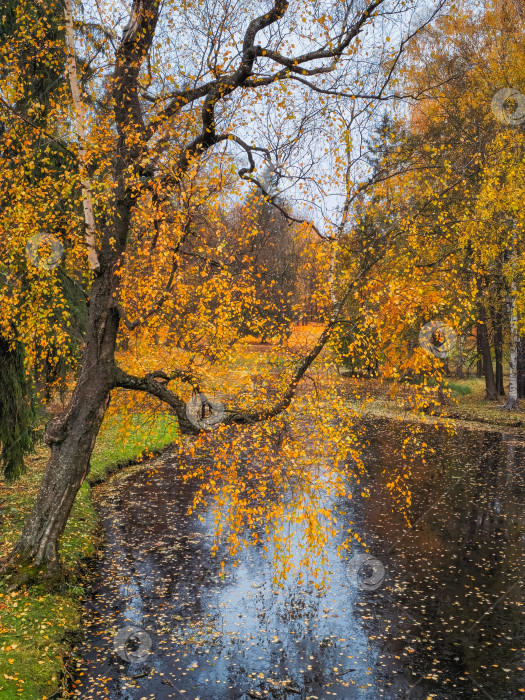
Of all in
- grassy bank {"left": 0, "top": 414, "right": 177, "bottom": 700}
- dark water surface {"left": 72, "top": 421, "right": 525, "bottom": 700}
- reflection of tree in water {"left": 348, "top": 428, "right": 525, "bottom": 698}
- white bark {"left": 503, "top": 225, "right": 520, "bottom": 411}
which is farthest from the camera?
white bark {"left": 503, "top": 225, "right": 520, "bottom": 411}

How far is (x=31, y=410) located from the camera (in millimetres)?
11359

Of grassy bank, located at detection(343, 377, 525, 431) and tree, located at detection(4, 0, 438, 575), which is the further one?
grassy bank, located at detection(343, 377, 525, 431)

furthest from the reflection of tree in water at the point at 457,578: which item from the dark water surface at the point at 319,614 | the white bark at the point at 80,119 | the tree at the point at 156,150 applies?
the white bark at the point at 80,119

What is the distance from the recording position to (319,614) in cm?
869

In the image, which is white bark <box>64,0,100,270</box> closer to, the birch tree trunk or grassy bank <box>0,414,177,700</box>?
grassy bank <box>0,414,177,700</box>

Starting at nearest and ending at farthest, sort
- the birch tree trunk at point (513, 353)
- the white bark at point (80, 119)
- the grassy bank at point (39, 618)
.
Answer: the grassy bank at point (39, 618)
the white bark at point (80, 119)
the birch tree trunk at point (513, 353)

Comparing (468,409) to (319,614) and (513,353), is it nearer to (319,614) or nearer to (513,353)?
(513,353)

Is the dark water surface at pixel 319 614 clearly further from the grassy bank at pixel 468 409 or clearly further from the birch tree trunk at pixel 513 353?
the birch tree trunk at pixel 513 353

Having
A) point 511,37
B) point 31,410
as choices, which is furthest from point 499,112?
point 31,410

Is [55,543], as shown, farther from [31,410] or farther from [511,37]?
[511,37]

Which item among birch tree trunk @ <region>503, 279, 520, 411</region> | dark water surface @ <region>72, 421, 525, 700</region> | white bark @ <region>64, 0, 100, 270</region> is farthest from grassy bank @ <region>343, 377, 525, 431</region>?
white bark @ <region>64, 0, 100, 270</region>

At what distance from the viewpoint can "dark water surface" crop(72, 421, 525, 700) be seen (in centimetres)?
699

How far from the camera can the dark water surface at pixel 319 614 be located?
6.99 metres

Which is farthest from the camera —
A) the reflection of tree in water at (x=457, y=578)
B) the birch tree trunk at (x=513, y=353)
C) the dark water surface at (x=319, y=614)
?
the birch tree trunk at (x=513, y=353)
